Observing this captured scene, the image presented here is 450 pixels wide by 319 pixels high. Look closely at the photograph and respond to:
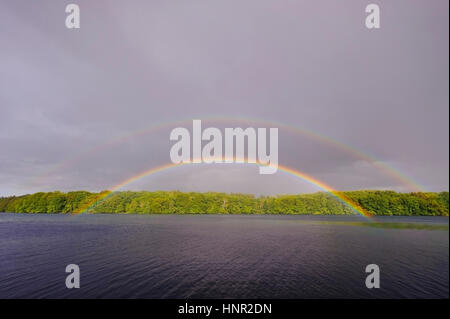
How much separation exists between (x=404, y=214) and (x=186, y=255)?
17612cm

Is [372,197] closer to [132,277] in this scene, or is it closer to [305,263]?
[305,263]

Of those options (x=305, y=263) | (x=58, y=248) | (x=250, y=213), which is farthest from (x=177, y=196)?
(x=305, y=263)

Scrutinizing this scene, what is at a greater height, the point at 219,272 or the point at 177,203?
the point at 219,272

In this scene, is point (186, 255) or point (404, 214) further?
point (404, 214)

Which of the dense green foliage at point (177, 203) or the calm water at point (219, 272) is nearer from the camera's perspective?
the calm water at point (219, 272)

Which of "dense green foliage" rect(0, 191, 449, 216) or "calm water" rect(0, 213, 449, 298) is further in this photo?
"dense green foliage" rect(0, 191, 449, 216)

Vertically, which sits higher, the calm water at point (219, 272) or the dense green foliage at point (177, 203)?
the calm water at point (219, 272)

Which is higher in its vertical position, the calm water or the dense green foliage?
the calm water

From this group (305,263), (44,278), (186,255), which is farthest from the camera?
(186,255)

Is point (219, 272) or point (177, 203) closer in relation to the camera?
point (219, 272)
